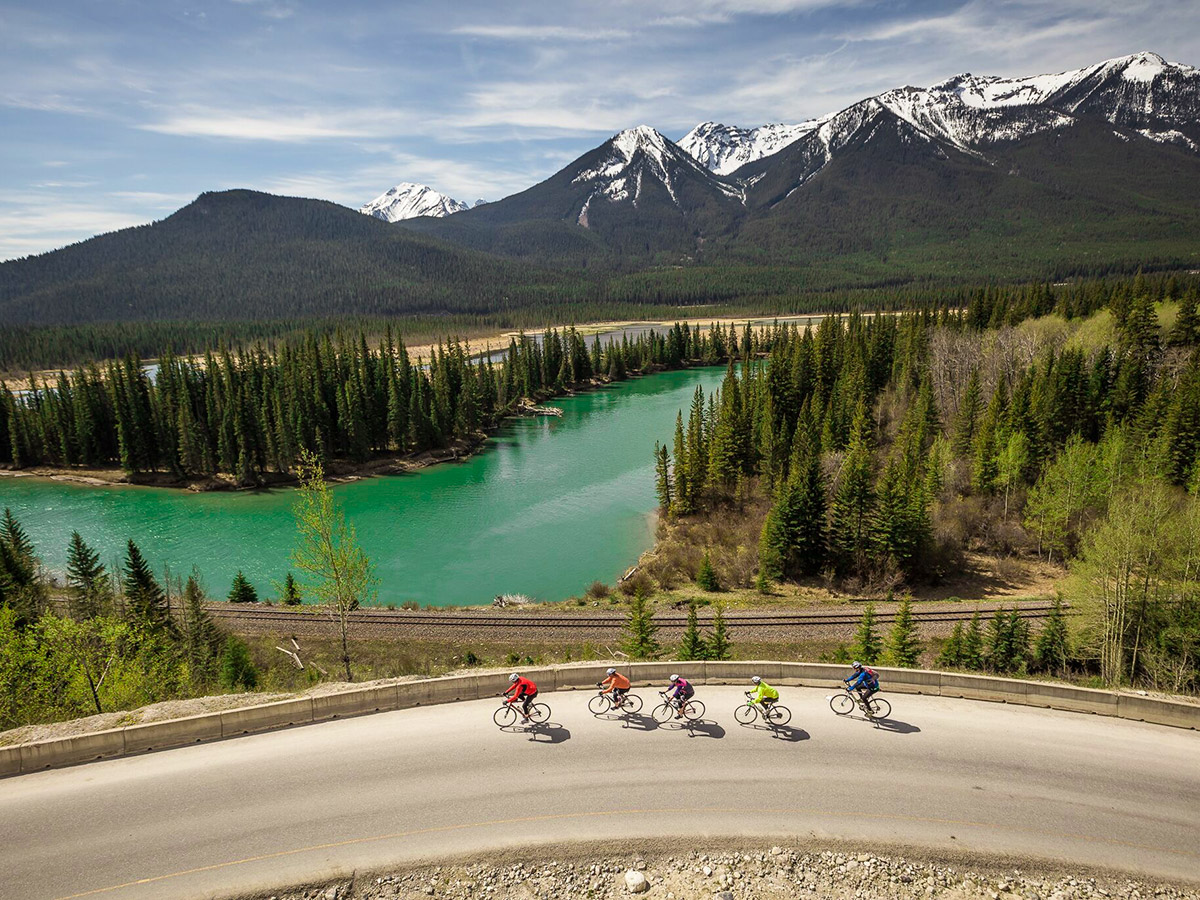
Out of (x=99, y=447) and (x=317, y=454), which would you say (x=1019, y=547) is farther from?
(x=99, y=447)

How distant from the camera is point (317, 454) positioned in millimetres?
84062

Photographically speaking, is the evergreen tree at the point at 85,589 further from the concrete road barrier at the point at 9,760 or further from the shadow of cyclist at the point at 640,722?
the shadow of cyclist at the point at 640,722

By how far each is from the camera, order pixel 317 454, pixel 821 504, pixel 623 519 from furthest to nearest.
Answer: pixel 317 454 < pixel 623 519 < pixel 821 504

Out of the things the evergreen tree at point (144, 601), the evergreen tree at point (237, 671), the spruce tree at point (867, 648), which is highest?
the evergreen tree at point (144, 601)

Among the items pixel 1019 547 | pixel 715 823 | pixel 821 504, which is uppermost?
pixel 715 823

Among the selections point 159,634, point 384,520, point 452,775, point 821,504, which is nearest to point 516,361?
point 384,520

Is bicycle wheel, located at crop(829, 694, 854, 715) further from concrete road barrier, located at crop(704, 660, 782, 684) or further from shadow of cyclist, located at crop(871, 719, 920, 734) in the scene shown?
concrete road barrier, located at crop(704, 660, 782, 684)

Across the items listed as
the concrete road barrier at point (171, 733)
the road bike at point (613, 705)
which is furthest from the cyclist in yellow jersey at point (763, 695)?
the concrete road barrier at point (171, 733)

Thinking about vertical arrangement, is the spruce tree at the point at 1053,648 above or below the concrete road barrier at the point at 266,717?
below

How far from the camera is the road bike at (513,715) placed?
18.3m

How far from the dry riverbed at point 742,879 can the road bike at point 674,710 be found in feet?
16.1

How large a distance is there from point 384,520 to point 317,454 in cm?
2275

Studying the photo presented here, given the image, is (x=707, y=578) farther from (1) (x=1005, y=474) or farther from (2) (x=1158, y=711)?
(2) (x=1158, y=711)

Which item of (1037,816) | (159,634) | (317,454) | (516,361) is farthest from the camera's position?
(516,361)
